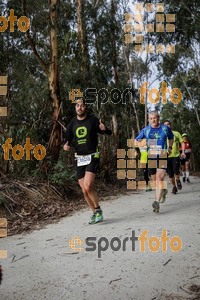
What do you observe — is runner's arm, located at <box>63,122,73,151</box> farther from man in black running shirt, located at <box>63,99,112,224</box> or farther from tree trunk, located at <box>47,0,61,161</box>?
tree trunk, located at <box>47,0,61,161</box>

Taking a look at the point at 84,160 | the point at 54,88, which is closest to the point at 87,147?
the point at 84,160

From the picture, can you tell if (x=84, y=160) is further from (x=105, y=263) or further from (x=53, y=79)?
(x=53, y=79)

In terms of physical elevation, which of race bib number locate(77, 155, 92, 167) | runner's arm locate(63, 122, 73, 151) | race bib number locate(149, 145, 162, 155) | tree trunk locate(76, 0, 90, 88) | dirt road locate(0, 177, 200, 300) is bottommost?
dirt road locate(0, 177, 200, 300)

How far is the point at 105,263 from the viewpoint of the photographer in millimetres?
3910

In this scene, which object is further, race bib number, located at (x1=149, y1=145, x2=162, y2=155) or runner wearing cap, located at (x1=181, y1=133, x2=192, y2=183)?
runner wearing cap, located at (x1=181, y1=133, x2=192, y2=183)

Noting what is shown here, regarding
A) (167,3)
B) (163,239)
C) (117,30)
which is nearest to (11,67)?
(117,30)

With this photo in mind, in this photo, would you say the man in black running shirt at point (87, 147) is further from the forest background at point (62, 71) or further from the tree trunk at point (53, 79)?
the tree trunk at point (53, 79)

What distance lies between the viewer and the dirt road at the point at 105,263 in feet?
10.6

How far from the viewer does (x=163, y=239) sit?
4.51 m

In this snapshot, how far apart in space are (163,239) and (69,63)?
895 cm

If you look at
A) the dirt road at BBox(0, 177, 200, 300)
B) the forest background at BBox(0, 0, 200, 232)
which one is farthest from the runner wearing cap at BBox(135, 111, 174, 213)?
the forest background at BBox(0, 0, 200, 232)

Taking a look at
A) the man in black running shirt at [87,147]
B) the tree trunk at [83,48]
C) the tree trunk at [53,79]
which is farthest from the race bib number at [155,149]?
the tree trunk at [83,48]

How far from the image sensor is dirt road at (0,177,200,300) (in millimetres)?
3235

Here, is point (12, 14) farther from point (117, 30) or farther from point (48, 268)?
point (48, 268)
